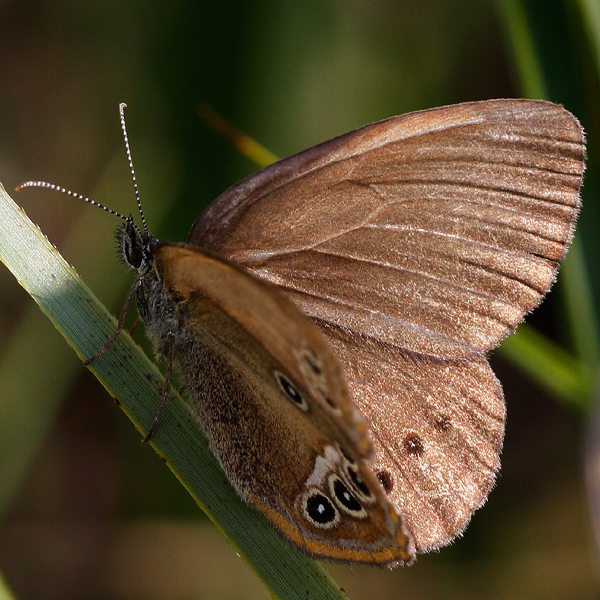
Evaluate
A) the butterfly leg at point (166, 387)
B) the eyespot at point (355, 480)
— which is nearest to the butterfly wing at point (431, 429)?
the eyespot at point (355, 480)

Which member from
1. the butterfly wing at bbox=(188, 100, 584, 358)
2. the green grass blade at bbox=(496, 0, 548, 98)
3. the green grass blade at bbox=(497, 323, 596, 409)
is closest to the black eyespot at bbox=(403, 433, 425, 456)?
the butterfly wing at bbox=(188, 100, 584, 358)

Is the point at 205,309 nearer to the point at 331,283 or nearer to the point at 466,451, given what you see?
the point at 331,283

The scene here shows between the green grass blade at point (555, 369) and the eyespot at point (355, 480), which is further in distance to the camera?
the green grass blade at point (555, 369)

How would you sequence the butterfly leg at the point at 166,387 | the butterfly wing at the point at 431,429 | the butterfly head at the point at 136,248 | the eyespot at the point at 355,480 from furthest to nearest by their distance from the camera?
the butterfly head at the point at 136,248 < the butterfly wing at the point at 431,429 < the butterfly leg at the point at 166,387 < the eyespot at the point at 355,480

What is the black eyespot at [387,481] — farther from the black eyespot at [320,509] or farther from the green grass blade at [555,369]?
the green grass blade at [555,369]

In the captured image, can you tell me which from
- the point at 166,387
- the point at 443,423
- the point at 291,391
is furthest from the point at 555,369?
the point at 166,387

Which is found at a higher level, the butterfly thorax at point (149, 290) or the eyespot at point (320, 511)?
the butterfly thorax at point (149, 290)

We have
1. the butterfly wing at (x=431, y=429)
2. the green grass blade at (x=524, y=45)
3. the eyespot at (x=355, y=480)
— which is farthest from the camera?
the green grass blade at (x=524, y=45)

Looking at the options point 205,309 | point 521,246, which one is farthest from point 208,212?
point 521,246

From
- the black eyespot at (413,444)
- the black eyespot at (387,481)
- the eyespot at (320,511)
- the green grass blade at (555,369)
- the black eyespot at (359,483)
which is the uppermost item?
the black eyespot at (359,483)
